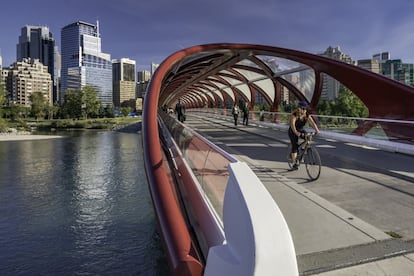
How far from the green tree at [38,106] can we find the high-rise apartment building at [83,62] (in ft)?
162

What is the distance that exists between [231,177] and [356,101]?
55988 millimetres

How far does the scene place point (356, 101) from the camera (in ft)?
175

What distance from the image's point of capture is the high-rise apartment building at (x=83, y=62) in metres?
161

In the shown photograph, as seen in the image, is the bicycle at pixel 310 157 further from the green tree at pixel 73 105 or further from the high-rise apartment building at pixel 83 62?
the high-rise apartment building at pixel 83 62

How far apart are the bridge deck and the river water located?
3785 millimetres

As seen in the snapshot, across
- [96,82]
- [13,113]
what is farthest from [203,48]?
[96,82]

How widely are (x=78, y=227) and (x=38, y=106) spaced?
10072 cm

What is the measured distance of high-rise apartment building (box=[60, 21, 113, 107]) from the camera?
160875mm

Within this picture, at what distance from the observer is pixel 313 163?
22.5 feet

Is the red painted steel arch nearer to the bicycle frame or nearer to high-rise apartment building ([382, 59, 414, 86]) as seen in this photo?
the bicycle frame

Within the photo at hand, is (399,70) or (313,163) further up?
(399,70)

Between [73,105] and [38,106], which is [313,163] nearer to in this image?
[73,105]

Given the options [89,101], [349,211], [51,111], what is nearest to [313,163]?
[349,211]

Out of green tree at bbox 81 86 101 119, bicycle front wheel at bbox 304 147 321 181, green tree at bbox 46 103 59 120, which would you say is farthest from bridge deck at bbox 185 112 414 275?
green tree at bbox 46 103 59 120
